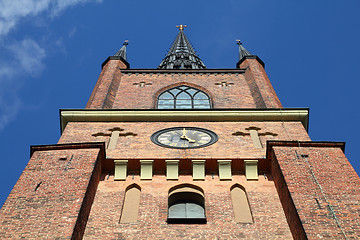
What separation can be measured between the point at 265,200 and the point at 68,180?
4713 mm

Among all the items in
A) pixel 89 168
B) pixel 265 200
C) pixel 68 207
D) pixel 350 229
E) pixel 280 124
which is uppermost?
pixel 280 124

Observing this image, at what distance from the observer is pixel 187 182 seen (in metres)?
14.2

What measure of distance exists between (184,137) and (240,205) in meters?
4.34

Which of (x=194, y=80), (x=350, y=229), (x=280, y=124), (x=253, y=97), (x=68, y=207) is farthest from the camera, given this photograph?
(x=194, y=80)

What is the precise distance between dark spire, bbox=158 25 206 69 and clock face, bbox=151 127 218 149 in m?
17.5

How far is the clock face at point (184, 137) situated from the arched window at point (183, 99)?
4668 millimetres

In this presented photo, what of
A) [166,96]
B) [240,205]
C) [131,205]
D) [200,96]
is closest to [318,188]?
[240,205]

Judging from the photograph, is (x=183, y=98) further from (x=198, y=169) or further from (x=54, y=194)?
(x=54, y=194)

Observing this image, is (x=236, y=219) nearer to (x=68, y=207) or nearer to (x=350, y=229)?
(x=350, y=229)

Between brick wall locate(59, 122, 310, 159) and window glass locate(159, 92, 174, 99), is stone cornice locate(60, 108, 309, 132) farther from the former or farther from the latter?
window glass locate(159, 92, 174, 99)

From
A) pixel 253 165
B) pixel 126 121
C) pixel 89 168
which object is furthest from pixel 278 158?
pixel 126 121

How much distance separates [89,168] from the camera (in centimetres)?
1377

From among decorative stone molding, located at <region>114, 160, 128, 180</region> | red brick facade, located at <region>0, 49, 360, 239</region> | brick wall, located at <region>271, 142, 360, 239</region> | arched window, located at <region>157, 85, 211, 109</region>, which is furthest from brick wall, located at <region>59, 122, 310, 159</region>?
arched window, located at <region>157, 85, 211, 109</region>

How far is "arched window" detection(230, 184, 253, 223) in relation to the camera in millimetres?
12617
